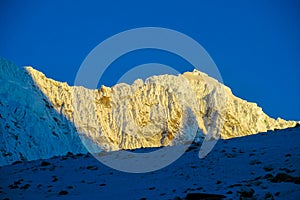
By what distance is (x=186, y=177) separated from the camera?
77.4ft

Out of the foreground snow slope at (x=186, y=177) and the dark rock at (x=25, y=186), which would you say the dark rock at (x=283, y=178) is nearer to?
the foreground snow slope at (x=186, y=177)

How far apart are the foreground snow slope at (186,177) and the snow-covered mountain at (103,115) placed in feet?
255

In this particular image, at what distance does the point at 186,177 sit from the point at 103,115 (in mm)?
Result: 153572

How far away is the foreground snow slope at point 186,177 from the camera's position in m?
20.5

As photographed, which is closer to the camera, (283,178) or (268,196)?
(268,196)

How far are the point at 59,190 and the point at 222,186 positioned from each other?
26.3ft

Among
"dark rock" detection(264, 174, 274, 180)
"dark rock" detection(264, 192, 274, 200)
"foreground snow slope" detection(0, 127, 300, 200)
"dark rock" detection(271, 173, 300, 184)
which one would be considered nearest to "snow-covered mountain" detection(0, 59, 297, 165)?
"foreground snow slope" detection(0, 127, 300, 200)

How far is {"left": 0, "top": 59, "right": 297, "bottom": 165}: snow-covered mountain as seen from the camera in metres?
120

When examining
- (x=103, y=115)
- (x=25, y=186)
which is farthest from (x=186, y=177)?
(x=103, y=115)

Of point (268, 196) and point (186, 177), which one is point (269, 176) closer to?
point (268, 196)

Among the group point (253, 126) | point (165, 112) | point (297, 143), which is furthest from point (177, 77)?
point (297, 143)

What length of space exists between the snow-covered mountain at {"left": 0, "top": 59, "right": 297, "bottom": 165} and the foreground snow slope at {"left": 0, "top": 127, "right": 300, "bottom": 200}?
77.6 m

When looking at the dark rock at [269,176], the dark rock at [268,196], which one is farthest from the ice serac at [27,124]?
the dark rock at [268,196]

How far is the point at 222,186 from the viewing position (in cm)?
2095
